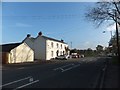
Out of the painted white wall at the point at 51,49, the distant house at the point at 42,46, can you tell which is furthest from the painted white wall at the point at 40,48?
the painted white wall at the point at 51,49

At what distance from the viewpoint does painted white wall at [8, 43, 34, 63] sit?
50287mm

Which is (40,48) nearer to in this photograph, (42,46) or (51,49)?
(42,46)

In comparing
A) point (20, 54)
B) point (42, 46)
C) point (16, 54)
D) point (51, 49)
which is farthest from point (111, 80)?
point (51, 49)

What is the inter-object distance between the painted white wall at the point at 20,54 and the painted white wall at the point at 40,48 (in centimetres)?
1469

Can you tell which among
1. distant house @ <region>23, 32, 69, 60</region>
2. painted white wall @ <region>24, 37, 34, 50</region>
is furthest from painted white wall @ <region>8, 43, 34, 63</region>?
painted white wall @ <region>24, 37, 34, 50</region>

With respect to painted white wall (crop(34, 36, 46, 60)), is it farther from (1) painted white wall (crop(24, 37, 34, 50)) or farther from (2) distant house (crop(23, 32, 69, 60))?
(1) painted white wall (crop(24, 37, 34, 50))

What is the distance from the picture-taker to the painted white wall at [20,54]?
165ft

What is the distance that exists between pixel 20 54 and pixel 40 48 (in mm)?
21617

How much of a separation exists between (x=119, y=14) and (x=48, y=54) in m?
38.4

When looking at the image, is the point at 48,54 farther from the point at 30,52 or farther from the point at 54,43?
the point at 30,52

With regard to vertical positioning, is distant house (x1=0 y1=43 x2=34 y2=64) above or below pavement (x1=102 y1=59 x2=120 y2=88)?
Result: above

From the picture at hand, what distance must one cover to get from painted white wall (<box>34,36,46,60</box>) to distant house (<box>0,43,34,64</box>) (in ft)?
48.2

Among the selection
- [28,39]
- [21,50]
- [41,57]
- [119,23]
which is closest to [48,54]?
[41,57]

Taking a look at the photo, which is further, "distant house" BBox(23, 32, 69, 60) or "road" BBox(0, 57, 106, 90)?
"distant house" BBox(23, 32, 69, 60)
